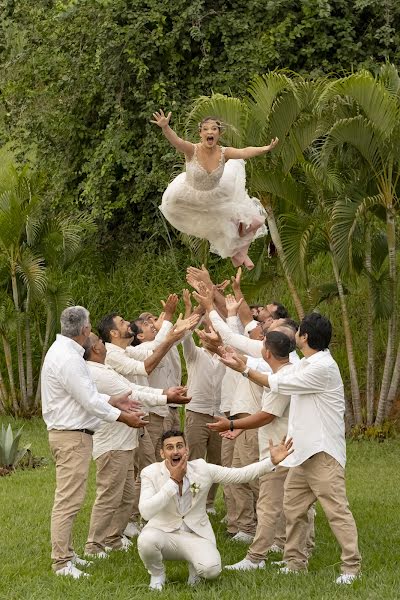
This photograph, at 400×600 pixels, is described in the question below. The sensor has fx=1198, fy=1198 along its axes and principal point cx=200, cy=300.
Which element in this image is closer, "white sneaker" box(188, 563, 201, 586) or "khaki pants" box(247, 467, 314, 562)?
"white sneaker" box(188, 563, 201, 586)

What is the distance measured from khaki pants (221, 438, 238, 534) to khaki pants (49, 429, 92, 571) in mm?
1976

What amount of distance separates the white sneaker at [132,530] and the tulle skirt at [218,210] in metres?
2.56

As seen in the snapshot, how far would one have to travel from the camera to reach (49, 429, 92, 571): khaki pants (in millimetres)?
8758

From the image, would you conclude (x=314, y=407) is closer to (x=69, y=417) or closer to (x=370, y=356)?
(x=69, y=417)

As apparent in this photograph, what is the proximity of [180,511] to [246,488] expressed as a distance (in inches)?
71.4

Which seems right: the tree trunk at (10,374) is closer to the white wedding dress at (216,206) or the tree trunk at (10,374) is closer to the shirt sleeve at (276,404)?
the white wedding dress at (216,206)

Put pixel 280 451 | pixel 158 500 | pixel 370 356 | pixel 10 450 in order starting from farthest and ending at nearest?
1. pixel 370 356
2. pixel 10 450
3. pixel 158 500
4. pixel 280 451

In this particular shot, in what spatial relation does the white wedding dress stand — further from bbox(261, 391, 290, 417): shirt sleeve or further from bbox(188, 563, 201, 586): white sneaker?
bbox(188, 563, 201, 586): white sneaker

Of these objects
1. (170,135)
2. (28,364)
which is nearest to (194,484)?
(170,135)

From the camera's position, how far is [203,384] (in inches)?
454

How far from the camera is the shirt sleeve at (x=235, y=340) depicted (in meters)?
9.85

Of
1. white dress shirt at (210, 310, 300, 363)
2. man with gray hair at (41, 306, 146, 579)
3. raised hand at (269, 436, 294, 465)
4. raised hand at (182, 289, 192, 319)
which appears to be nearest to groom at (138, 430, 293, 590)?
raised hand at (269, 436, 294, 465)

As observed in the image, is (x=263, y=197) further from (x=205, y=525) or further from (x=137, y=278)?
(x=205, y=525)

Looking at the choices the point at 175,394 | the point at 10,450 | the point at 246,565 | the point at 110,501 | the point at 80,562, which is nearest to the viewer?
the point at 246,565
